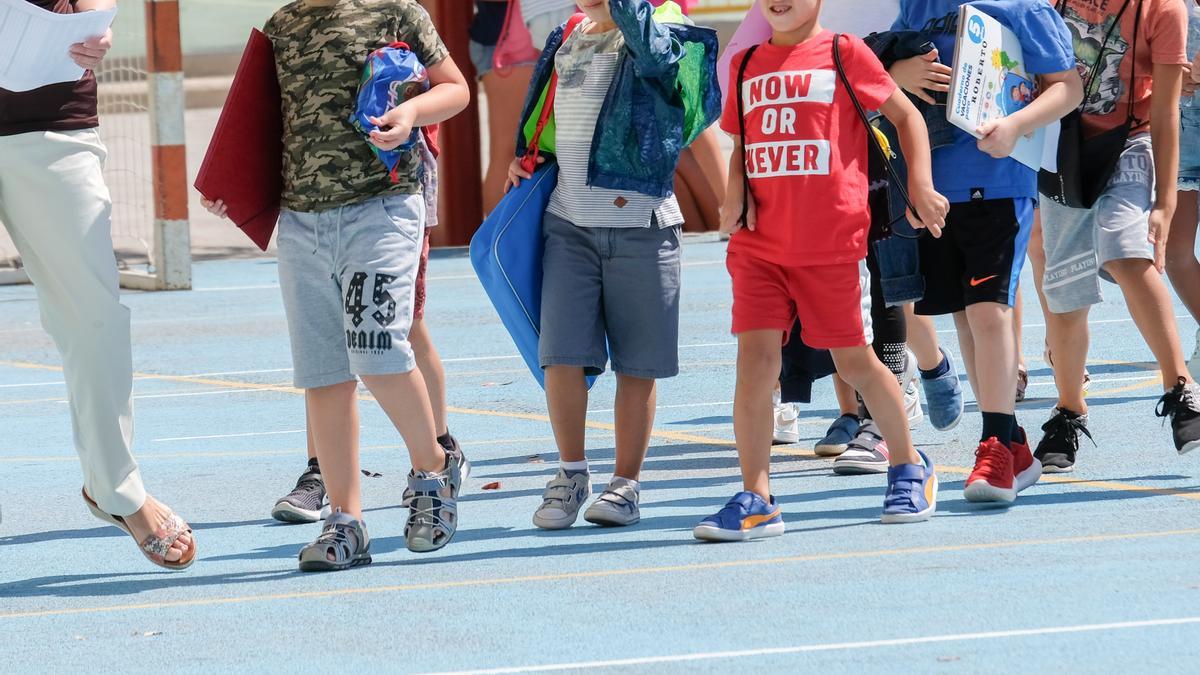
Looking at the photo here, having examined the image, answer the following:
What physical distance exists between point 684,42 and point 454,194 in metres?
10.9

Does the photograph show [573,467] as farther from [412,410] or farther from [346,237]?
[346,237]

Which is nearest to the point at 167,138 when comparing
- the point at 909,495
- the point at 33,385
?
the point at 33,385

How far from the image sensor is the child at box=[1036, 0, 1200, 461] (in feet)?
20.6

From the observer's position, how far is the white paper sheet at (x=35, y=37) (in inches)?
199

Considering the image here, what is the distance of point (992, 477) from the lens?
19.5 feet

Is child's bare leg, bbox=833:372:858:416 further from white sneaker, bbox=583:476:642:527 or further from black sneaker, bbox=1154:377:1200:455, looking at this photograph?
white sneaker, bbox=583:476:642:527

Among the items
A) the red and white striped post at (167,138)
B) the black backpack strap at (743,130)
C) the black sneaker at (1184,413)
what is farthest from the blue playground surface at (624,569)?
the red and white striped post at (167,138)

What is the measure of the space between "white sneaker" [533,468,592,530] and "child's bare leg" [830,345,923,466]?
88 cm

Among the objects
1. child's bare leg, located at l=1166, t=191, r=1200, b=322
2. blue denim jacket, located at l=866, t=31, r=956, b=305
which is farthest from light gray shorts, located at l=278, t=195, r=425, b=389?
child's bare leg, located at l=1166, t=191, r=1200, b=322

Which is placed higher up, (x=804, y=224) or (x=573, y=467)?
(x=804, y=224)

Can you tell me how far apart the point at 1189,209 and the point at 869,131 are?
2.74 metres

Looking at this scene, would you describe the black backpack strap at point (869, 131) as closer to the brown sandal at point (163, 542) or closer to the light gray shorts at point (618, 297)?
the light gray shorts at point (618, 297)

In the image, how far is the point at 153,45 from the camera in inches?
517

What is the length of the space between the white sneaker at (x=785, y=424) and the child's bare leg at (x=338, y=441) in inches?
91.7
